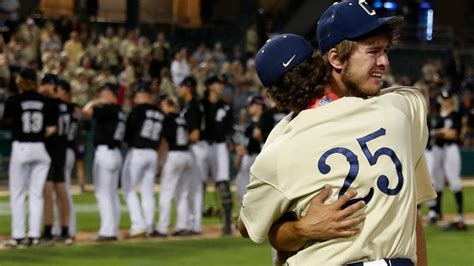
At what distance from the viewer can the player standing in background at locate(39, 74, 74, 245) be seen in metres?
13.4

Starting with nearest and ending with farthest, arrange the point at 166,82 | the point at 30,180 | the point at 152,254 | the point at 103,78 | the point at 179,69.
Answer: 1. the point at 152,254
2. the point at 30,180
3. the point at 103,78
4. the point at 166,82
5. the point at 179,69

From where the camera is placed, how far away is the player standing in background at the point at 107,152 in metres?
13.7

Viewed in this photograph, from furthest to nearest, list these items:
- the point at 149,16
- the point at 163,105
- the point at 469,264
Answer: the point at 149,16, the point at 163,105, the point at 469,264

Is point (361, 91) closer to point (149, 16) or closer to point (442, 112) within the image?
point (442, 112)

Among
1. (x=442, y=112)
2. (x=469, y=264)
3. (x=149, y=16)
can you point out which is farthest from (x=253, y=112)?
(x=149, y=16)

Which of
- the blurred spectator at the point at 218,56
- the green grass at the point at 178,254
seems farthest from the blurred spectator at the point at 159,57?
the green grass at the point at 178,254

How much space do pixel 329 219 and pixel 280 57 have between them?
62 centimetres

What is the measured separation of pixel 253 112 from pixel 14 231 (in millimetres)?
4205

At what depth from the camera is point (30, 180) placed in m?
13.1

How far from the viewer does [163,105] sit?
14820mm

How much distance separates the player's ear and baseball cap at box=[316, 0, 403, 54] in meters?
0.02

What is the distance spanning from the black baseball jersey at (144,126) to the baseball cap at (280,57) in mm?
10124

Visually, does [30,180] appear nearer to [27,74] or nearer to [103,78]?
[27,74]

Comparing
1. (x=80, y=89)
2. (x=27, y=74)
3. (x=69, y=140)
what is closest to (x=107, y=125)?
(x=69, y=140)
